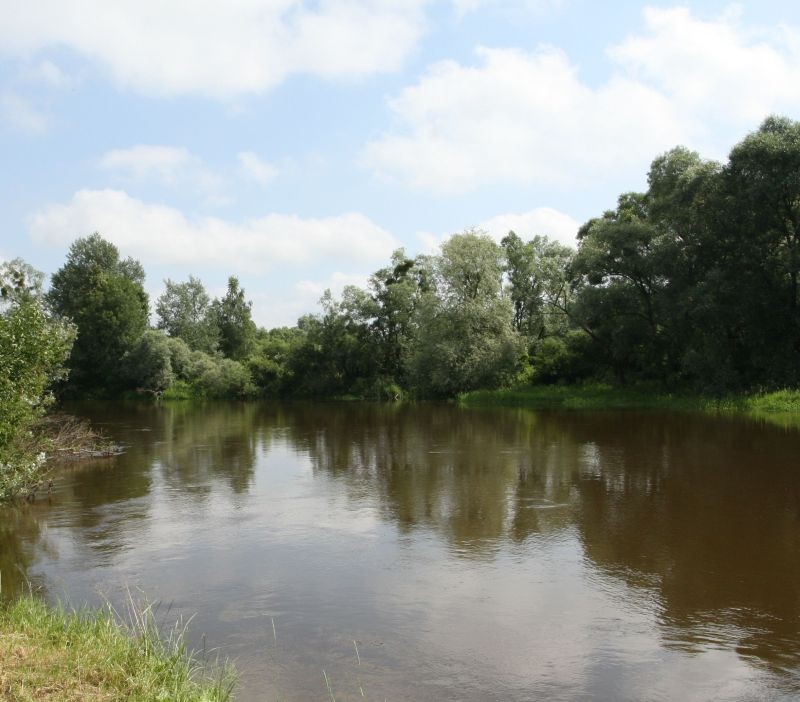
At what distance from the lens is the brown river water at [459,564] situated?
24.0 feet

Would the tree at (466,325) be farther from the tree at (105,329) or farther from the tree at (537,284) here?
the tree at (105,329)

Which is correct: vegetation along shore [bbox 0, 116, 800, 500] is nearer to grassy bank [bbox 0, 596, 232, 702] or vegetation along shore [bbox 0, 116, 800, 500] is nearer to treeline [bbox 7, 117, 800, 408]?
treeline [bbox 7, 117, 800, 408]

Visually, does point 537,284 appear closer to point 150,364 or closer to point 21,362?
point 150,364

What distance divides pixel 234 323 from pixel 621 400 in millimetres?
55790

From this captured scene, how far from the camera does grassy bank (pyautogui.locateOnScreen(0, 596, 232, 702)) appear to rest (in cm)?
571

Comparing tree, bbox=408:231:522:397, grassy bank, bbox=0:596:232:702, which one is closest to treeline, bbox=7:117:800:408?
tree, bbox=408:231:522:397

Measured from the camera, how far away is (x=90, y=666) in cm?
618

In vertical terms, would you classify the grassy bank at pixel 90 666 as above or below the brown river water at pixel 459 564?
above

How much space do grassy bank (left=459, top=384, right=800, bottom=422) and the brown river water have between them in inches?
476

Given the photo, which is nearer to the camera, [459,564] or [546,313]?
[459,564]

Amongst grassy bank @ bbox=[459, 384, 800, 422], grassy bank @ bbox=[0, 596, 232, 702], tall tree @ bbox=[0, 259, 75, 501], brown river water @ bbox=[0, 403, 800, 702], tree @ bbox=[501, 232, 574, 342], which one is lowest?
brown river water @ bbox=[0, 403, 800, 702]

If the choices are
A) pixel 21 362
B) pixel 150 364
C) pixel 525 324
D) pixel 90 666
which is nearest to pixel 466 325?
pixel 525 324

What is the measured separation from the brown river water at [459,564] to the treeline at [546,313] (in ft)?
23.2

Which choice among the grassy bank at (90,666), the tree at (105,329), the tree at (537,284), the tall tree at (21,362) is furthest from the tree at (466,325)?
the grassy bank at (90,666)
